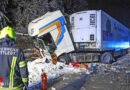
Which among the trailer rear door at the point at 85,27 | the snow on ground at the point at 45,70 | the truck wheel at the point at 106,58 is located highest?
the trailer rear door at the point at 85,27

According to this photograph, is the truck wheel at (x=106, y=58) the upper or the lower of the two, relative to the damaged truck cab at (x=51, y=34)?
lower

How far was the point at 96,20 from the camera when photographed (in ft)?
31.9

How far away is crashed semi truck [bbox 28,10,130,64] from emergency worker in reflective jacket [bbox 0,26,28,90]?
A: 5.74 metres

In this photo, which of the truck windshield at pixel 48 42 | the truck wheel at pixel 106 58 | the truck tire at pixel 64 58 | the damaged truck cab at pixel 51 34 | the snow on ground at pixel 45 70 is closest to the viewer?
the snow on ground at pixel 45 70

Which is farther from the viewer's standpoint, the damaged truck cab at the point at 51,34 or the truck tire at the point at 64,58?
the truck tire at the point at 64,58

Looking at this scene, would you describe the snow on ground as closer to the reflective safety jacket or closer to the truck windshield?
the truck windshield

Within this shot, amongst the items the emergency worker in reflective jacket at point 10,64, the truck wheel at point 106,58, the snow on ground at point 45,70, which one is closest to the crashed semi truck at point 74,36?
the truck wheel at point 106,58

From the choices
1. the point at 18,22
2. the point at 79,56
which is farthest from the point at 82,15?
the point at 18,22

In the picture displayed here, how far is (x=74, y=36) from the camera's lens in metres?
10.2

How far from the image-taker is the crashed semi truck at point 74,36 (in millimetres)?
8586

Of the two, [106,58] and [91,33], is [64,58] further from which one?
[106,58]

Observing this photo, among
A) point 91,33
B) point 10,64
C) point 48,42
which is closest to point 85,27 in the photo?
point 91,33

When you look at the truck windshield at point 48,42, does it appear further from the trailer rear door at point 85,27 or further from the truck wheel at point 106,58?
the truck wheel at point 106,58

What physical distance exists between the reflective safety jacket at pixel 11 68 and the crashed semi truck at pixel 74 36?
5.79 meters
